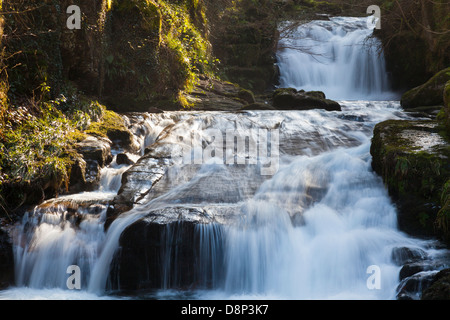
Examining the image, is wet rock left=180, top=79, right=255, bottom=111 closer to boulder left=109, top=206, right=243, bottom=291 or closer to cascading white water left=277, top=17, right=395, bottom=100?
cascading white water left=277, top=17, right=395, bottom=100

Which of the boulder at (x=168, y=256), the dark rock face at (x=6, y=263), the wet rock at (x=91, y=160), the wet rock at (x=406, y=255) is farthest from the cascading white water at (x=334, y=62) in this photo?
the dark rock face at (x=6, y=263)

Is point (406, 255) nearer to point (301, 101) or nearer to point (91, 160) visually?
point (91, 160)

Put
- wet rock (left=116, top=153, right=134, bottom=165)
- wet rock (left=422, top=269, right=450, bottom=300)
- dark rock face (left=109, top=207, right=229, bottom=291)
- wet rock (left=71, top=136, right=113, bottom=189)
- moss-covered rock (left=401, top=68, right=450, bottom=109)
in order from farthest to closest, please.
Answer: moss-covered rock (left=401, top=68, right=450, bottom=109), wet rock (left=116, top=153, right=134, bottom=165), wet rock (left=71, top=136, right=113, bottom=189), dark rock face (left=109, top=207, right=229, bottom=291), wet rock (left=422, top=269, right=450, bottom=300)

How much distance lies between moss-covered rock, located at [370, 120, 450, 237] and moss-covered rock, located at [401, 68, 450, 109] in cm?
498

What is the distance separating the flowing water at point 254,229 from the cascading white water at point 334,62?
29.9 feet

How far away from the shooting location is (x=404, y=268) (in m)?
4.96

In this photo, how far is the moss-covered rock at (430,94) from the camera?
11.2 metres

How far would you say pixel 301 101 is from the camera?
1260 centimetres

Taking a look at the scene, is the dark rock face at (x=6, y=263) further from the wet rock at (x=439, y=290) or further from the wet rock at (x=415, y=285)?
the wet rock at (x=439, y=290)

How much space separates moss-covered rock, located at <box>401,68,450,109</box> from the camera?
1124cm

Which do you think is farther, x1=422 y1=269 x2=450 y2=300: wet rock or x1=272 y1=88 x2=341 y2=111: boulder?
x1=272 y1=88 x2=341 y2=111: boulder

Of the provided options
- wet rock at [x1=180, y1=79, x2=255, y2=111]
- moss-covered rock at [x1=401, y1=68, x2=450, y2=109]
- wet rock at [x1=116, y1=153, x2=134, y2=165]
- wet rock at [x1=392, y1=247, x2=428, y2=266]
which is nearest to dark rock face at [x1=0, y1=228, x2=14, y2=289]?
wet rock at [x1=116, y1=153, x2=134, y2=165]

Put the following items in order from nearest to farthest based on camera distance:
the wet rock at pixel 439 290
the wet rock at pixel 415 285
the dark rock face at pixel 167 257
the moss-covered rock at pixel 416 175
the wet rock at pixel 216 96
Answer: the wet rock at pixel 439 290 → the wet rock at pixel 415 285 → the dark rock face at pixel 167 257 → the moss-covered rock at pixel 416 175 → the wet rock at pixel 216 96

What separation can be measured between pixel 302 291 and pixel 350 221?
1564mm
